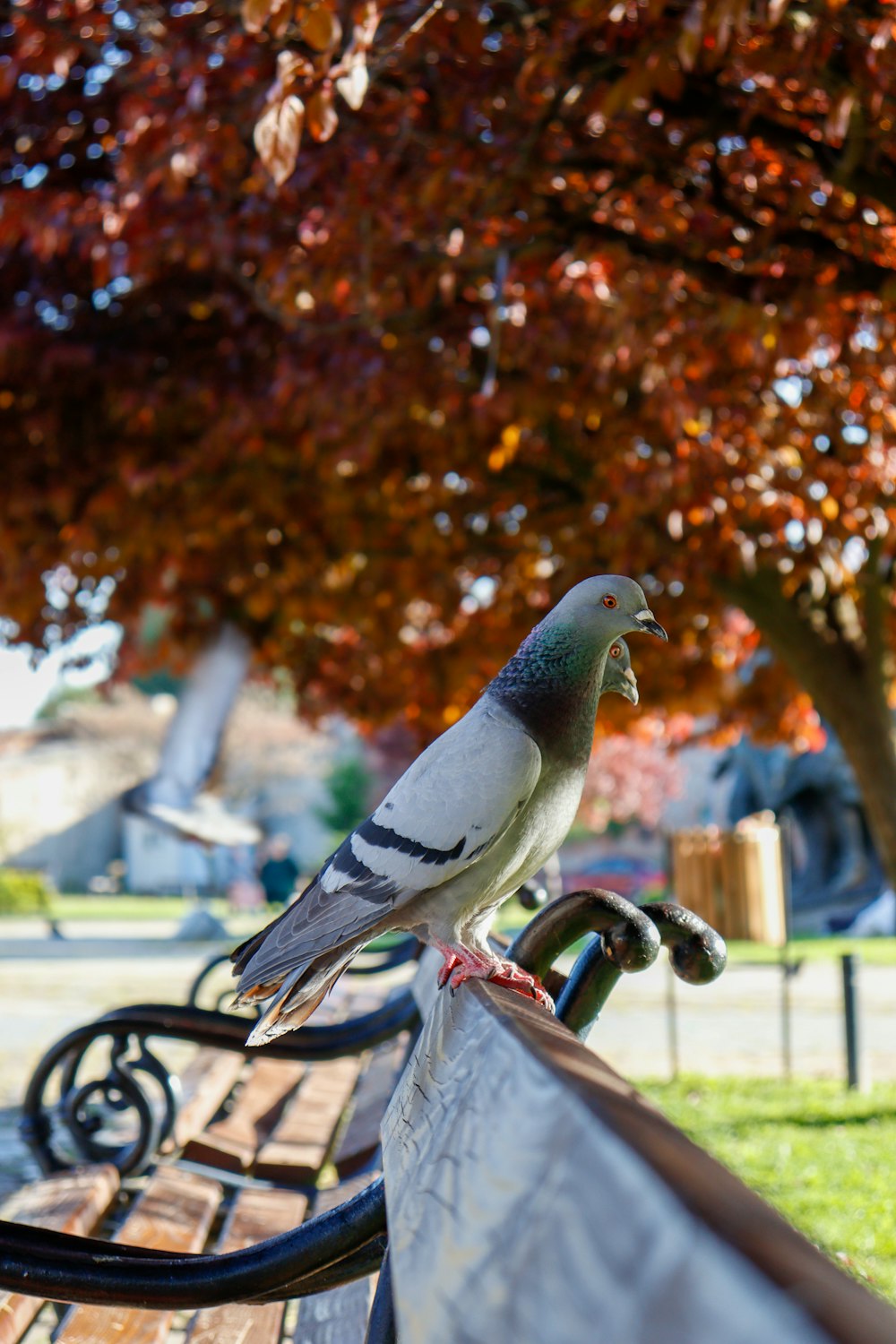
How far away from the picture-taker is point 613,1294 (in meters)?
0.61

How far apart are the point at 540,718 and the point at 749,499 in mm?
4119

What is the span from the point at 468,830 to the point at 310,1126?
2.06 m

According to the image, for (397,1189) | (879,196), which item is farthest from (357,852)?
(879,196)

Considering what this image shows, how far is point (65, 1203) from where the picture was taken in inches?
100

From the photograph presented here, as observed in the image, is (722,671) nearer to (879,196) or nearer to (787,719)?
(787,719)

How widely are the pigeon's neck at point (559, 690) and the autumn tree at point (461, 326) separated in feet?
4.72

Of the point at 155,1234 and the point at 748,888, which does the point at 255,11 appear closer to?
the point at 155,1234

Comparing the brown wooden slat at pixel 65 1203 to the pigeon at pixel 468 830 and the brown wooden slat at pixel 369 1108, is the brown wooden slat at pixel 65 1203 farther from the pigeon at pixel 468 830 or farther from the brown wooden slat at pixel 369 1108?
the pigeon at pixel 468 830

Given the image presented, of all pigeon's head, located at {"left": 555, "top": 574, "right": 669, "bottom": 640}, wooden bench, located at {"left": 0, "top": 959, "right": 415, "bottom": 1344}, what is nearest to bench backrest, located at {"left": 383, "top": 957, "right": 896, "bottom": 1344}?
pigeon's head, located at {"left": 555, "top": 574, "right": 669, "bottom": 640}

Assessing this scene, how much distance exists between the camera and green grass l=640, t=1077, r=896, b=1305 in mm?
4133

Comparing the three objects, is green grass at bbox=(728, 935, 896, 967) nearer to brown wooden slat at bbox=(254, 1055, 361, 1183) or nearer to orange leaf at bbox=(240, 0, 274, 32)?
brown wooden slat at bbox=(254, 1055, 361, 1183)

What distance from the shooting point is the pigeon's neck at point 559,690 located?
183cm

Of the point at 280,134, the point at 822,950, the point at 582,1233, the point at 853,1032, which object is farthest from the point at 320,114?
the point at 822,950

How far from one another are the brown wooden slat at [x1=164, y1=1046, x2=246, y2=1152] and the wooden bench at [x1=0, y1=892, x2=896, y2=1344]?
4.36 ft
